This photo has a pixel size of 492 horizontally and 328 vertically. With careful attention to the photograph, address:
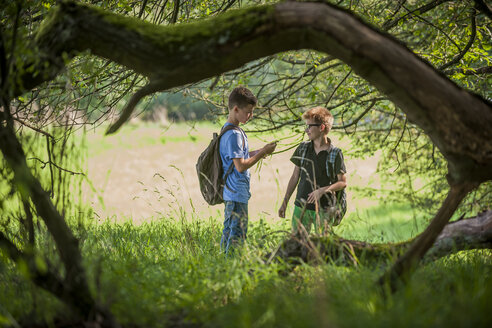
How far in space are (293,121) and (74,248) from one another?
3686 mm

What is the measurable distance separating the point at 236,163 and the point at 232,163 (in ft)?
0.37

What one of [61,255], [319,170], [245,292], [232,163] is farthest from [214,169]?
[61,255]

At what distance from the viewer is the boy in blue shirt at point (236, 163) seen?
4379mm

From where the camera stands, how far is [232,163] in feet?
14.7

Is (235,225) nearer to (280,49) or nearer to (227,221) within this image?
(227,221)

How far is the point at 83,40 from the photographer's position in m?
2.97

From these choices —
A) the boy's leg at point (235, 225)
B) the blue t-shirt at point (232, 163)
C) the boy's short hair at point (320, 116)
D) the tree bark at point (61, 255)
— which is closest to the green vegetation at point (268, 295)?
the tree bark at point (61, 255)

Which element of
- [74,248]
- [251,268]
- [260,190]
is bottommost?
[251,268]

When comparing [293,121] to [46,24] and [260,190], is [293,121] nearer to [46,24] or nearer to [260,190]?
[46,24]

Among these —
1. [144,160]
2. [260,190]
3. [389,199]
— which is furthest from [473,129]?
[144,160]

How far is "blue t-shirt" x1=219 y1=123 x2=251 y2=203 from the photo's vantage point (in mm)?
4402

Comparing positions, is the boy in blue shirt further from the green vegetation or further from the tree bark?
the tree bark

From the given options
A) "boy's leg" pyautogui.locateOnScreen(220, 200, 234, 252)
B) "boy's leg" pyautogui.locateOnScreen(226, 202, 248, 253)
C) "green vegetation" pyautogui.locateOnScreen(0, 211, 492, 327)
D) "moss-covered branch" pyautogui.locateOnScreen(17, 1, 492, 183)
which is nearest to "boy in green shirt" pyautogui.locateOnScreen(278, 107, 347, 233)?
"boy's leg" pyautogui.locateOnScreen(226, 202, 248, 253)

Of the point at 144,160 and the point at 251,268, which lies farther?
the point at 144,160
